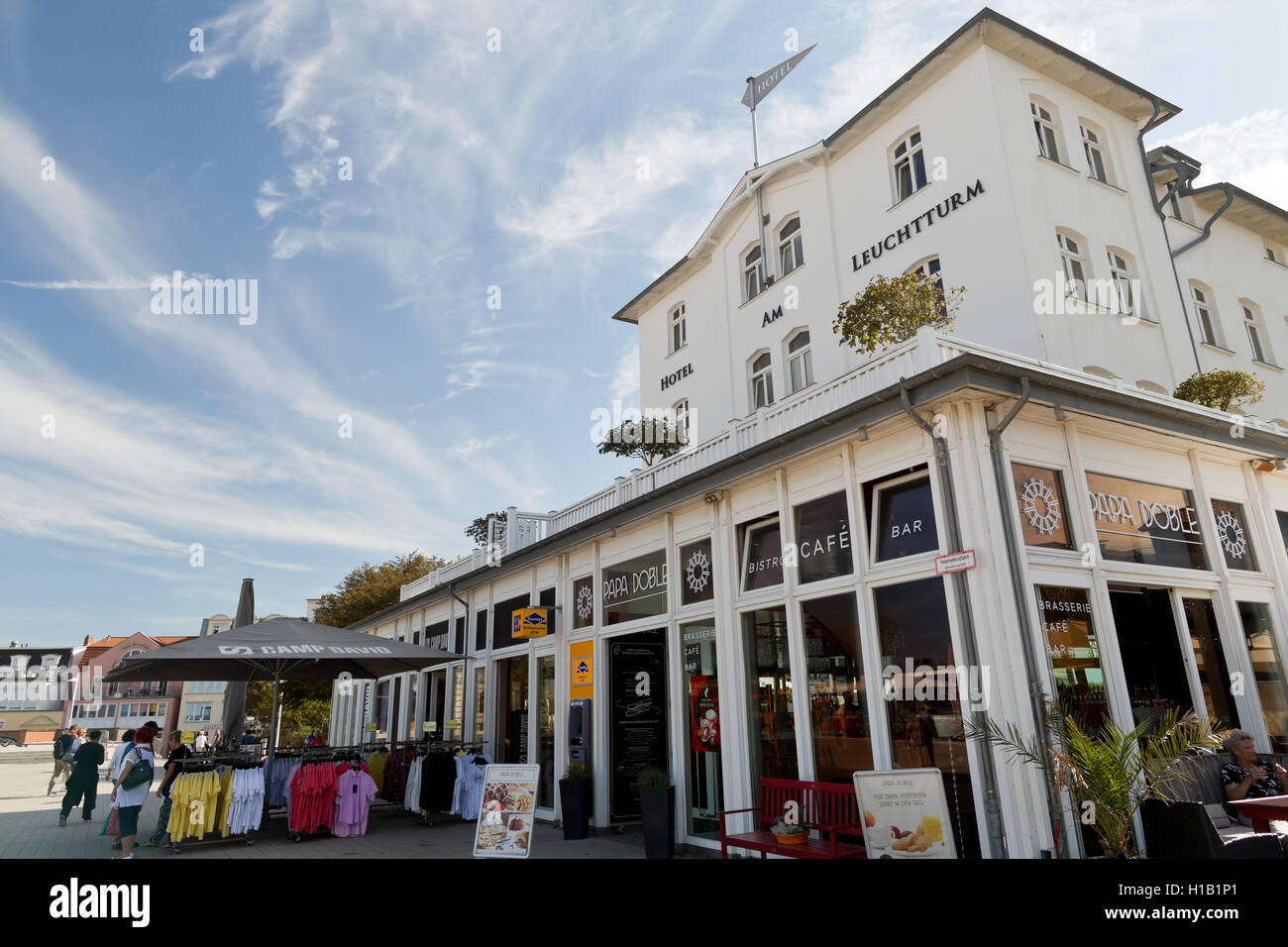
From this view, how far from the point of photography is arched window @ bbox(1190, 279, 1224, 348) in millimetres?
15000

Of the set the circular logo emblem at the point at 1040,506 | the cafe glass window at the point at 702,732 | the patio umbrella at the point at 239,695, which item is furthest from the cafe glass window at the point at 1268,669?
the patio umbrella at the point at 239,695

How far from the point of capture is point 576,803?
11023 millimetres

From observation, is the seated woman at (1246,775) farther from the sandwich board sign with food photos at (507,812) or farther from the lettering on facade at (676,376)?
the lettering on facade at (676,376)

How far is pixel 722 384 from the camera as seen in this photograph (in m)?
17.7

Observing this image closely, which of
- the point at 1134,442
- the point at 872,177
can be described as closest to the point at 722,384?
the point at 872,177

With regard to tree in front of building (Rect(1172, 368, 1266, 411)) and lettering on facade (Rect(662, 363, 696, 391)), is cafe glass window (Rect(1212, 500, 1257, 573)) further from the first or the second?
lettering on facade (Rect(662, 363, 696, 391))

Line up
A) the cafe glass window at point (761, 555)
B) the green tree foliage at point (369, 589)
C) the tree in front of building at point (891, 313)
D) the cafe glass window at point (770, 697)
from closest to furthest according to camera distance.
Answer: the cafe glass window at point (770, 697), the cafe glass window at point (761, 555), the tree in front of building at point (891, 313), the green tree foliage at point (369, 589)

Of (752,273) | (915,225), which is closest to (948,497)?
(915,225)

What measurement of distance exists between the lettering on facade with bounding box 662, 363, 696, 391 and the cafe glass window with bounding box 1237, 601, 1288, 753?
12519 millimetres

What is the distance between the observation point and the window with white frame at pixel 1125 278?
13.2 m

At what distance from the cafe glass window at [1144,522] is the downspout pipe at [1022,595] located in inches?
57.9

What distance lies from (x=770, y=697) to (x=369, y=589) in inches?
1091

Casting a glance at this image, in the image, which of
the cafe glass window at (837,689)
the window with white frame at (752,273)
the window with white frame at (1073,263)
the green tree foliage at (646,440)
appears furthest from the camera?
the green tree foliage at (646,440)
